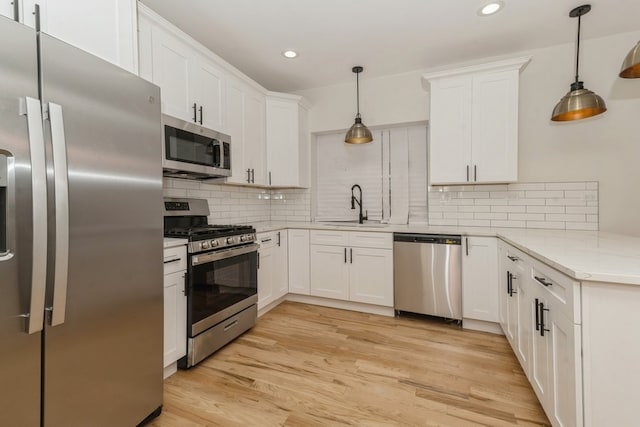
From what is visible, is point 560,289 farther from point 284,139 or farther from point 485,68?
point 284,139

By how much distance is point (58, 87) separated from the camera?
114 centimetres

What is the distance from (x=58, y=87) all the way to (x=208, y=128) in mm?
1505

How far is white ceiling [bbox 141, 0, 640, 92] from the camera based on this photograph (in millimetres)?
2275

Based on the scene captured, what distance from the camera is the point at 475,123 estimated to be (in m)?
2.92

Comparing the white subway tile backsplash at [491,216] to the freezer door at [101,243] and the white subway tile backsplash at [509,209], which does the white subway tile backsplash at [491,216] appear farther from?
the freezer door at [101,243]

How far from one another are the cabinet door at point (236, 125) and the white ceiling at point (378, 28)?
1.20 feet

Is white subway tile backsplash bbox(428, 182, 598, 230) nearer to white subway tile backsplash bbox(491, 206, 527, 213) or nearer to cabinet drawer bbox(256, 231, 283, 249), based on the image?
white subway tile backsplash bbox(491, 206, 527, 213)

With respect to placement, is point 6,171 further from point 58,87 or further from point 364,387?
point 364,387

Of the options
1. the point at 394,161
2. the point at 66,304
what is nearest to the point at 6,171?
the point at 66,304

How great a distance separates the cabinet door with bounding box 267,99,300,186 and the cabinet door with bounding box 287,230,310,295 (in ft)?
2.20

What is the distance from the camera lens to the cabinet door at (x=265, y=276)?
9.94 ft

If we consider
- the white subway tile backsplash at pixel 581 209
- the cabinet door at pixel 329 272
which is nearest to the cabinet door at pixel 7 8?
the cabinet door at pixel 329 272

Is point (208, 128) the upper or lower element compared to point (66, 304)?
upper

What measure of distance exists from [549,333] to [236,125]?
117 inches
